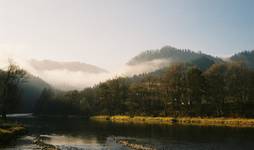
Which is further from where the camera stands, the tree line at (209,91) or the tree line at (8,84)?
the tree line at (209,91)

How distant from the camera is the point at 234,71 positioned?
160 meters

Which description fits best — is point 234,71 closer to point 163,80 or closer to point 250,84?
point 250,84

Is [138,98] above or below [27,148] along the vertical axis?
above

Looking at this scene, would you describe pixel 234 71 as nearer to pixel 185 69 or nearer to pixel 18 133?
pixel 185 69

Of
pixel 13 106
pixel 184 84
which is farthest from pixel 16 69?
pixel 184 84

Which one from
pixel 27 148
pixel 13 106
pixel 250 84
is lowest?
pixel 27 148

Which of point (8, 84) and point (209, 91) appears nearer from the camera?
point (8, 84)

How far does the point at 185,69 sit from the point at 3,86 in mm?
91707

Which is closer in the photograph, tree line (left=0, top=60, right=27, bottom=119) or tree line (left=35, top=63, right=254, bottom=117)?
tree line (left=0, top=60, right=27, bottom=119)

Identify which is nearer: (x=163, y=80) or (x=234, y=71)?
(x=234, y=71)

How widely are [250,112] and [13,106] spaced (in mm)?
96868

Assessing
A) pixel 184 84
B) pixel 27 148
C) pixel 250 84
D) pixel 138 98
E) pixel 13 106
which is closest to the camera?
pixel 27 148

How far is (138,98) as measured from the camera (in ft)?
637

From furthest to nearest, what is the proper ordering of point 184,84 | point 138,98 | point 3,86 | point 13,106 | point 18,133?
point 138,98 → point 184,84 → point 13,106 → point 3,86 → point 18,133
